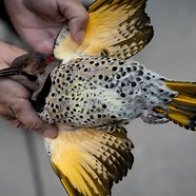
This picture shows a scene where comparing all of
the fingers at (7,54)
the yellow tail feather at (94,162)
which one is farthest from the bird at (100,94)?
the fingers at (7,54)

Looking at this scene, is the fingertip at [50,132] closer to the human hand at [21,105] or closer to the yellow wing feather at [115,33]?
the human hand at [21,105]

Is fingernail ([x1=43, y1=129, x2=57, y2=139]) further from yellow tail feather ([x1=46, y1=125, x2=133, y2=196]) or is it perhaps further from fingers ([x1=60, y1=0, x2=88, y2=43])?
fingers ([x1=60, y1=0, x2=88, y2=43])

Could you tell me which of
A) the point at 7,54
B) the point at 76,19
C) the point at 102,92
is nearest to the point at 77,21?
the point at 76,19

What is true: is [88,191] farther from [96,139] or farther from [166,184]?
[166,184]

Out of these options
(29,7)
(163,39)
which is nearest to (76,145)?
(29,7)

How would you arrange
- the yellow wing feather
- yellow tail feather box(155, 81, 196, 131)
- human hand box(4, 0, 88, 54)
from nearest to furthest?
yellow tail feather box(155, 81, 196, 131)
the yellow wing feather
human hand box(4, 0, 88, 54)

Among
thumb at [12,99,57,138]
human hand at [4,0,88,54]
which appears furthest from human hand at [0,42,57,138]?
human hand at [4,0,88,54]

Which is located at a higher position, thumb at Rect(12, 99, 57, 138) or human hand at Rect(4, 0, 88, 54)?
human hand at Rect(4, 0, 88, 54)
